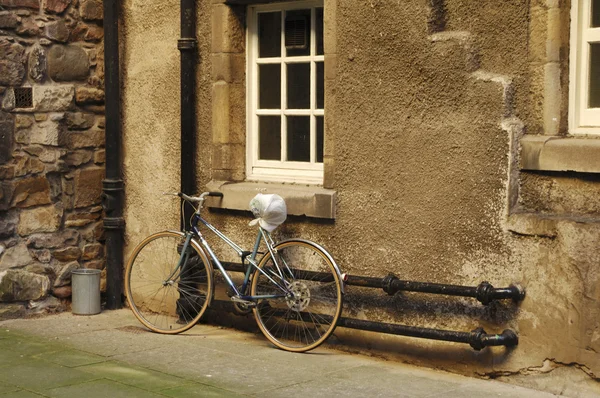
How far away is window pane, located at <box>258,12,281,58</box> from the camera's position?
8273 mm

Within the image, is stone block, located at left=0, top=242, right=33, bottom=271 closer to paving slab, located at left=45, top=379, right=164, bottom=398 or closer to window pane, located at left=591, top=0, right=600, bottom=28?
paving slab, located at left=45, top=379, right=164, bottom=398

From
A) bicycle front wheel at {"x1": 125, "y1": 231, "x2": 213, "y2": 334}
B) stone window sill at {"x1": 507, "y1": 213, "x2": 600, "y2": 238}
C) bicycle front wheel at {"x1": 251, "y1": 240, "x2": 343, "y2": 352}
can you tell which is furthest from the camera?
bicycle front wheel at {"x1": 125, "y1": 231, "x2": 213, "y2": 334}

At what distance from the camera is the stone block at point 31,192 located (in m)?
8.66

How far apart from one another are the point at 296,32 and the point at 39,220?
2703 mm

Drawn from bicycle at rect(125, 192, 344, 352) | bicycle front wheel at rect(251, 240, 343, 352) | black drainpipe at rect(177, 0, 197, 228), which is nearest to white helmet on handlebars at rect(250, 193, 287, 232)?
bicycle at rect(125, 192, 344, 352)

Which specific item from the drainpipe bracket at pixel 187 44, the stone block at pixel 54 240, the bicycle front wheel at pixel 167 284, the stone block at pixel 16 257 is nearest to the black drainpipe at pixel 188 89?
the drainpipe bracket at pixel 187 44

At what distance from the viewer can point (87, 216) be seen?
9.20 meters

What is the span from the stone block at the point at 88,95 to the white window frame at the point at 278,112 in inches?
61.2

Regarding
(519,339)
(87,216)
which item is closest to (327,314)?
(519,339)

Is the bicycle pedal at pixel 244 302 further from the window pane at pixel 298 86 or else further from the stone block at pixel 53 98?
the stone block at pixel 53 98

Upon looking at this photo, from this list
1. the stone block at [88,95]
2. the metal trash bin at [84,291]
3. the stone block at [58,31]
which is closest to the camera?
the stone block at [58,31]

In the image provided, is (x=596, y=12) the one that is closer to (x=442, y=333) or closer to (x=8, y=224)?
(x=442, y=333)

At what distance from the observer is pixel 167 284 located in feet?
26.9

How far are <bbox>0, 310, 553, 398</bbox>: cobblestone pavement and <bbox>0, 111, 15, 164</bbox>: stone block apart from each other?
1396 mm
